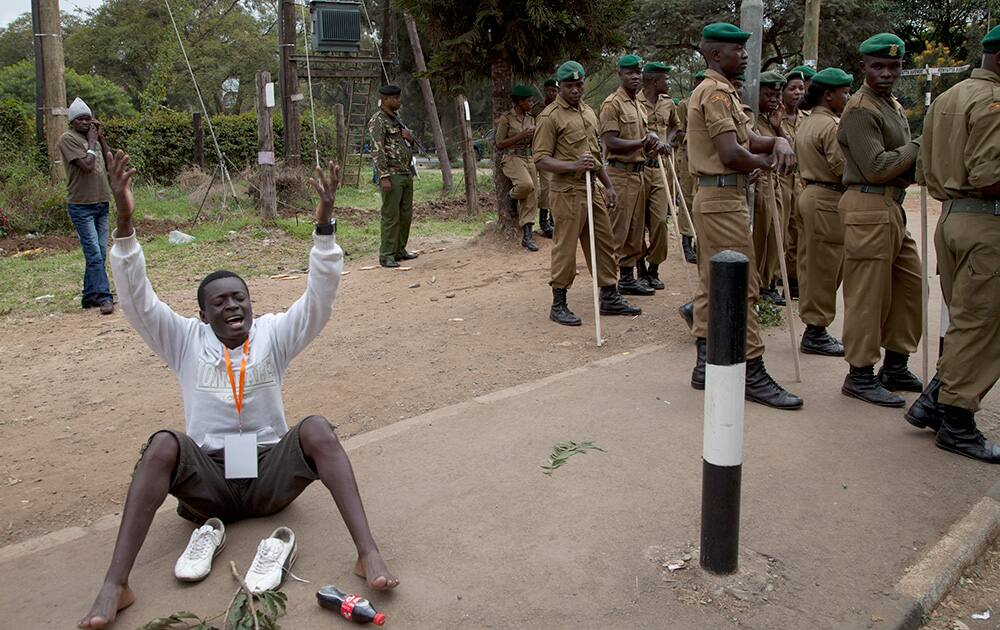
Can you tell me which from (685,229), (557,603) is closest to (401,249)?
(685,229)

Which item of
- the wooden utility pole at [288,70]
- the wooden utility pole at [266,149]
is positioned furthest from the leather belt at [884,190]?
the wooden utility pole at [288,70]

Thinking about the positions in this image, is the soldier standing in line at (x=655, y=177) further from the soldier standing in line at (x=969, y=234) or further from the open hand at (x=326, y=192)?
the open hand at (x=326, y=192)

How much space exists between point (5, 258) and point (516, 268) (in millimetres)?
6810

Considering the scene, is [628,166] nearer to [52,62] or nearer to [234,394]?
[234,394]

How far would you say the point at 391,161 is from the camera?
10.7m

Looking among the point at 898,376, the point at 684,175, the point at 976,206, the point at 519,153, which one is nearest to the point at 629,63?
the point at 684,175

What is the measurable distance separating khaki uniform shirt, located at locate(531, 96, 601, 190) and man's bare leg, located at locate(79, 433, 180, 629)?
497cm

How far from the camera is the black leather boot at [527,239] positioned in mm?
11419

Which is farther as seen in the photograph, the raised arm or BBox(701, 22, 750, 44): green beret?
BBox(701, 22, 750, 44): green beret

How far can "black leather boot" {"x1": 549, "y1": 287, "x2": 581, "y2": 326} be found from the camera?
765 cm

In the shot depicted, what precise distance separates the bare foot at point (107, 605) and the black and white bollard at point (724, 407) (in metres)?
2.10

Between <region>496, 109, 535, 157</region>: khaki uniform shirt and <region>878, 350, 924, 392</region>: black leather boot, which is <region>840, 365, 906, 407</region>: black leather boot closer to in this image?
<region>878, 350, 924, 392</region>: black leather boot

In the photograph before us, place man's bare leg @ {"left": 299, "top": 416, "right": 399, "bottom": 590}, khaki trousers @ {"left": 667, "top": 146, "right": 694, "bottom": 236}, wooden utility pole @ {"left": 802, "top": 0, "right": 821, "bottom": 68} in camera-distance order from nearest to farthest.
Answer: man's bare leg @ {"left": 299, "top": 416, "right": 399, "bottom": 590} < khaki trousers @ {"left": 667, "top": 146, "right": 694, "bottom": 236} < wooden utility pole @ {"left": 802, "top": 0, "right": 821, "bottom": 68}

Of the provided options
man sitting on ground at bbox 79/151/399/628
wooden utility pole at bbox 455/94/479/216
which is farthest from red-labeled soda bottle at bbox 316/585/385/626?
wooden utility pole at bbox 455/94/479/216
